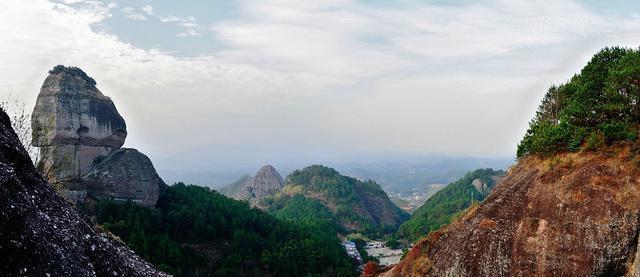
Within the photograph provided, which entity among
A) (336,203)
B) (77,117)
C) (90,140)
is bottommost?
(336,203)

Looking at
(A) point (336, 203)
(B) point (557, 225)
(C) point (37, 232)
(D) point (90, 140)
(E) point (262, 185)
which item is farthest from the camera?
(E) point (262, 185)

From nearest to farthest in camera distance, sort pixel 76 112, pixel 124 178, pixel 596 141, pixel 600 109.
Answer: pixel 596 141 → pixel 600 109 → pixel 76 112 → pixel 124 178

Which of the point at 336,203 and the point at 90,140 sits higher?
the point at 90,140

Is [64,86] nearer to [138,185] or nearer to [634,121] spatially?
[138,185]

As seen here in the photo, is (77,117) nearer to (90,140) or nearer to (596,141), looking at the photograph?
(90,140)

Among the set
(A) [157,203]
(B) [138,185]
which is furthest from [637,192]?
(A) [157,203]

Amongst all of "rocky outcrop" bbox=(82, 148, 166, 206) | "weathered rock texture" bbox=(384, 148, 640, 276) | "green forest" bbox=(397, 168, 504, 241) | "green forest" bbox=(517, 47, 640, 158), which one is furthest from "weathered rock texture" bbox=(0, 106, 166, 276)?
"green forest" bbox=(397, 168, 504, 241)

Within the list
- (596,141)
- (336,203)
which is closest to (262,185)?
(336,203)

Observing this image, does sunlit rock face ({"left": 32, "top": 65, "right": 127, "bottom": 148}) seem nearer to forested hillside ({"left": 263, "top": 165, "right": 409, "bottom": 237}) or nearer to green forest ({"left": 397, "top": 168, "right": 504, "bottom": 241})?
green forest ({"left": 397, "top": 168, "right": 504, "bottom": 241})
